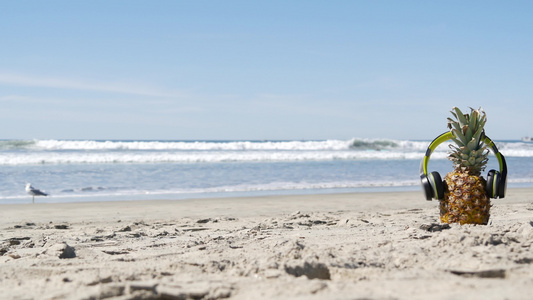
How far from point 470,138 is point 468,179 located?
15.4 inches

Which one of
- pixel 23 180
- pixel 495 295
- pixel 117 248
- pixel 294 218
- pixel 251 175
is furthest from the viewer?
pixel 251 175

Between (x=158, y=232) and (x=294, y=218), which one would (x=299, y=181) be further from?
(x=158, y=232)

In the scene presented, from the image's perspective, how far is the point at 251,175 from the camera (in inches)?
675

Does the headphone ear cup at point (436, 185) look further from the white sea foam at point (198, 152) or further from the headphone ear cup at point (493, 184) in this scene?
the white sea foam at point (198, 152)

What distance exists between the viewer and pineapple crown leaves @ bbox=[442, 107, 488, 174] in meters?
4.50

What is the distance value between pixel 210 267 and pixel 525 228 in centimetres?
278

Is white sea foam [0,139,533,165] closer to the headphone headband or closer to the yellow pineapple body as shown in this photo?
the headphone headband

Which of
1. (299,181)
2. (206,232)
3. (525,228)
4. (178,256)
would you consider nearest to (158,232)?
(206,232)

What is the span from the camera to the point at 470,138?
4.54 m

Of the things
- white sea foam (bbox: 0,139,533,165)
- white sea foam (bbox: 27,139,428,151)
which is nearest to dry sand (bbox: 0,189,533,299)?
white sea foam (bbox: 0,139,533,165)

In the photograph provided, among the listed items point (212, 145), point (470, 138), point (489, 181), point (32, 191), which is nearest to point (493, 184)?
point (489, 181)

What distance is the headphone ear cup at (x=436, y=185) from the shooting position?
14.8 feet

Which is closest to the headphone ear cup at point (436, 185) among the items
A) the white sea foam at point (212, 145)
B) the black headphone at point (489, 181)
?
the black headphone at point (489, 181)

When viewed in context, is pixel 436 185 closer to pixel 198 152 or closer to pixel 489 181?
pixel 489 181
